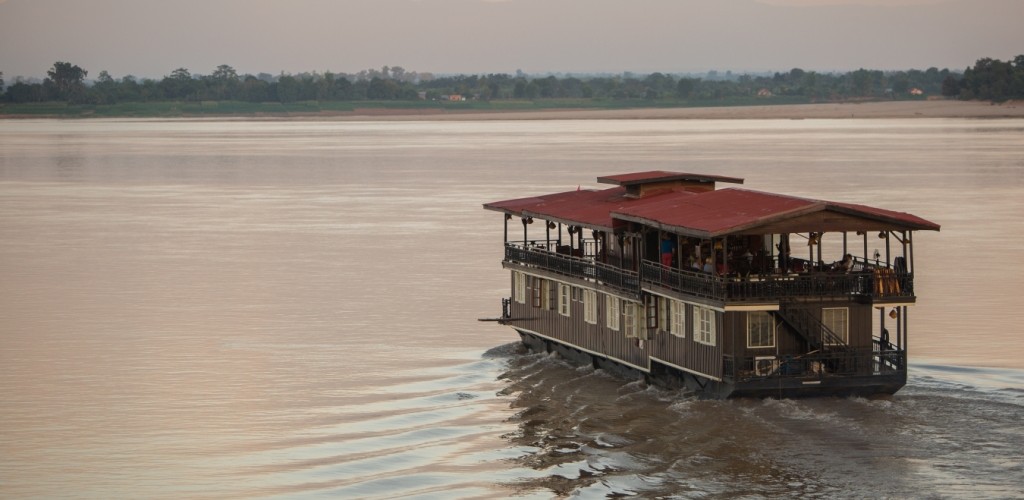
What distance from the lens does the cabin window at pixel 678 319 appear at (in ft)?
130

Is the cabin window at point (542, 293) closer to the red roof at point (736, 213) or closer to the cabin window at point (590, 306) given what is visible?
the cabin window at point (590, 306)

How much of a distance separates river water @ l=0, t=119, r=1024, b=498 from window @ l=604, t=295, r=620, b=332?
147 centimetres

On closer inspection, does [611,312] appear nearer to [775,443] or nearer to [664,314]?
[664,314]

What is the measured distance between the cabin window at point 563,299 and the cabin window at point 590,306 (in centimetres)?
100

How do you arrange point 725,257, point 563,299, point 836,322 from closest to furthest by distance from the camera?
point 725,257, point 836,322, point 563,299

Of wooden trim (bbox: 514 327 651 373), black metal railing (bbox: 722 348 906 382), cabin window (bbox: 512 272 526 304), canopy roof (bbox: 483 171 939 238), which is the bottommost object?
wooden trim (bbox: 514 327 651 373)

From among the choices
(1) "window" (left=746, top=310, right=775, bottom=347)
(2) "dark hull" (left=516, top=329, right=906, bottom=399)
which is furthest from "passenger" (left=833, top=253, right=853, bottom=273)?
(2) "dark hull" (left=516, top=329, right=906, bottom=399)

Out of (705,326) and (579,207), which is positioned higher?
(579,207)

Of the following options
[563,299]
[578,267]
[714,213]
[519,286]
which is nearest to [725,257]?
[714,213]

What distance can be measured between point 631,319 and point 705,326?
355 centimetres

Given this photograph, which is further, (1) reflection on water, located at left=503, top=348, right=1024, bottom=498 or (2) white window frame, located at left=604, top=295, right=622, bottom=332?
(2) white window frame, located at left=604, top=295, right=622, bottom=332

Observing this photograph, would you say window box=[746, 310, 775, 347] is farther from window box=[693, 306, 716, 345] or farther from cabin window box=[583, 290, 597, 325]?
cabin window box=[583, 290, 597, 325]

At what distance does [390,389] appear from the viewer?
43.8 m

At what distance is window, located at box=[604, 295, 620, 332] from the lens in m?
43.0
